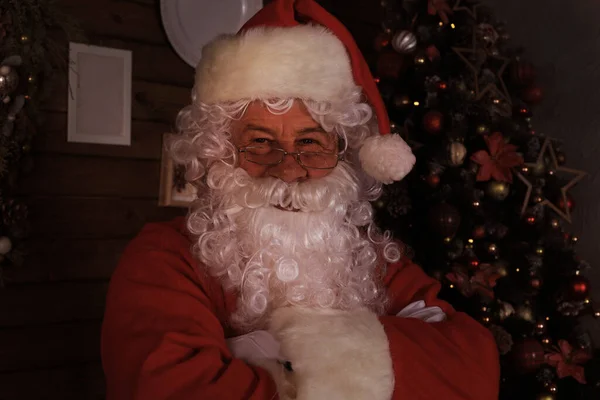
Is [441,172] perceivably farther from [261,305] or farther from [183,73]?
[183,73]

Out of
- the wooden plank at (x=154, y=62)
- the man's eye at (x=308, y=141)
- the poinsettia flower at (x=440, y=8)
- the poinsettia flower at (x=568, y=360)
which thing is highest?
the poinsettia flower at (x=440, y=8)

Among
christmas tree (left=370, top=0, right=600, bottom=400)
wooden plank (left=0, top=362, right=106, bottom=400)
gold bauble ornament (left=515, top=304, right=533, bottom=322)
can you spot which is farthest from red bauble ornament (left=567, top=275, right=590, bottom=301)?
wooden plank (left=0, top=362, right=106, bottom=400)

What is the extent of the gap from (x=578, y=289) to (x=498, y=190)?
0.43m

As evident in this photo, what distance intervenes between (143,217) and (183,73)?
2.38 ft

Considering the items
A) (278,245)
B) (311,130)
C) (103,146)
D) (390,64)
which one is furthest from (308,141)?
(103,146)

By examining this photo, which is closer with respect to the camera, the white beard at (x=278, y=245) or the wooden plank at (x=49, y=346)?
the white beard at (x=278, y=245)

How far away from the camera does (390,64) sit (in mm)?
2027

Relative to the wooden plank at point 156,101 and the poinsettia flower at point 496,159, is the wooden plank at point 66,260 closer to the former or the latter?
the wooden plank at point 156,101

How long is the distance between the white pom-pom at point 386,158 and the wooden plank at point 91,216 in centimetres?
130

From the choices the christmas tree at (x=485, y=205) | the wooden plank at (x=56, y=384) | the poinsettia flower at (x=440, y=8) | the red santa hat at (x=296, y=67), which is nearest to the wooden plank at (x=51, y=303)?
the wooden plank at (x=56, y=384)

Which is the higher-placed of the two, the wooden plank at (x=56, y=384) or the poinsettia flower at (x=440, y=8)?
the poinsettia flower at (x=440, y=8)

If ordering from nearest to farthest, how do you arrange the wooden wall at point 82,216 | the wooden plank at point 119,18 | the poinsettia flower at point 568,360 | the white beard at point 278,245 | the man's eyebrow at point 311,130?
1. the white beard at point 278,245
2. the man's eyebrow at point 311,130
3. the poinsettia flower at point 568,360
4. the wooden wall at point 82,216
5. the wooden plank at point 119,18

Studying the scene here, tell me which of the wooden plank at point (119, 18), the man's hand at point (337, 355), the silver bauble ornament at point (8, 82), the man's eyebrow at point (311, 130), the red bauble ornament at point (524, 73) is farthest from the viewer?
the wooden plank at point (119, 18)

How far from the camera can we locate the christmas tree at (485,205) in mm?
1823
